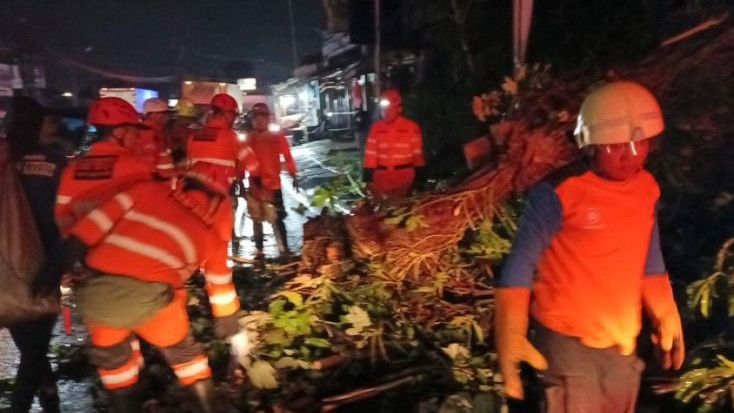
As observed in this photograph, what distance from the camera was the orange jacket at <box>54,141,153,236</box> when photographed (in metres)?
3.27

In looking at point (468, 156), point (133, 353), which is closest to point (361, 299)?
point (468, 156)

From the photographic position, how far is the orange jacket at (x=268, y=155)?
7570 millimetres

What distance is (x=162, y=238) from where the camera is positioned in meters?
3.17

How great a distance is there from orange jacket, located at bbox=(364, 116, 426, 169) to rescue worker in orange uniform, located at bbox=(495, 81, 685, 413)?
4.50 m

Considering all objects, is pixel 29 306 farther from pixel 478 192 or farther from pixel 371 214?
pixel 478 192

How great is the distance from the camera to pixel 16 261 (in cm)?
366

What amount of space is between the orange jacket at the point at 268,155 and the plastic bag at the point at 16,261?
3.81 metres

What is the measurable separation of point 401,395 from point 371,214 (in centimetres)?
180

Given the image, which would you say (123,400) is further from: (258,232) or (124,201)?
(258,232)

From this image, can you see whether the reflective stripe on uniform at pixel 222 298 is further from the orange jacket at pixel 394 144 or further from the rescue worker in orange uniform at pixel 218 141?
the orange jacket at pixel 394 144

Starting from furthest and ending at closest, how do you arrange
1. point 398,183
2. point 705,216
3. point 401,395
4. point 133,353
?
point 398,183 → point 705,216 → point 401,395 → point 133,353

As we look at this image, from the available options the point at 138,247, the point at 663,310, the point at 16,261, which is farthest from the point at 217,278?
the point at 663,310

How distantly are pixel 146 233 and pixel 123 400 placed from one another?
37.4 inches

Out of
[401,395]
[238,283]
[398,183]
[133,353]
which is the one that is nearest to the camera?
[133,353]
